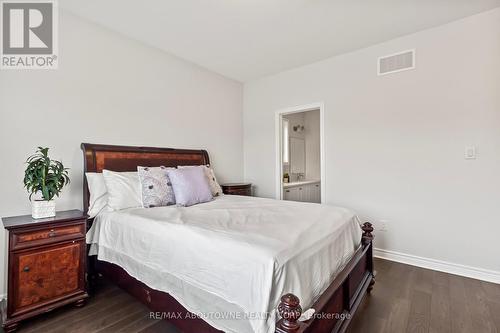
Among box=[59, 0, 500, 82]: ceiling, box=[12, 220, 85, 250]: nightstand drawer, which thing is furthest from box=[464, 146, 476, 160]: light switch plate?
box=[12, 220, 85, 250]: nightstand drawer

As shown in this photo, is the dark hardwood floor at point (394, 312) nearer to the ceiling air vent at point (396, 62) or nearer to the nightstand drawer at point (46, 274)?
the nightstand drawer at point (46, 274)

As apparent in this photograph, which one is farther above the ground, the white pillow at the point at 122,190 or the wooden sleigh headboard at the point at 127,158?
the wooden sleigh headboard at the point at 127,158

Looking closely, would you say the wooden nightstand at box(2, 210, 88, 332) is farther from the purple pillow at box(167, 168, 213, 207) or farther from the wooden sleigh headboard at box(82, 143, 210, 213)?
the purple pillow at box(167, 168, 213, 207)

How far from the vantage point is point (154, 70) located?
3191 mm

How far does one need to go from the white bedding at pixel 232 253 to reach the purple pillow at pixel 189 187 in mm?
334

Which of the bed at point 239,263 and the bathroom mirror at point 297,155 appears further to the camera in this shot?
the bathroom mirror at point 297,155

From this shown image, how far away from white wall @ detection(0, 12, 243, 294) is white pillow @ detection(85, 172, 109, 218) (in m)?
0.26

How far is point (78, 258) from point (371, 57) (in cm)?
396

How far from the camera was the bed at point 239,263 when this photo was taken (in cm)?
115

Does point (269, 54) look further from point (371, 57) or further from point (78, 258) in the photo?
point (78, 258)

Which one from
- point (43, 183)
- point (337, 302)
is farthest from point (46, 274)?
point (337, 302)

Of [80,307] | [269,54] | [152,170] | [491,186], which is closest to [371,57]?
[269,54]

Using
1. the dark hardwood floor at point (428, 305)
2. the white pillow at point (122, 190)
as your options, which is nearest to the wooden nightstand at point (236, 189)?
the white pillow at point (122, 190)

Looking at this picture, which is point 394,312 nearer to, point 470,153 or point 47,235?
point 470,153
